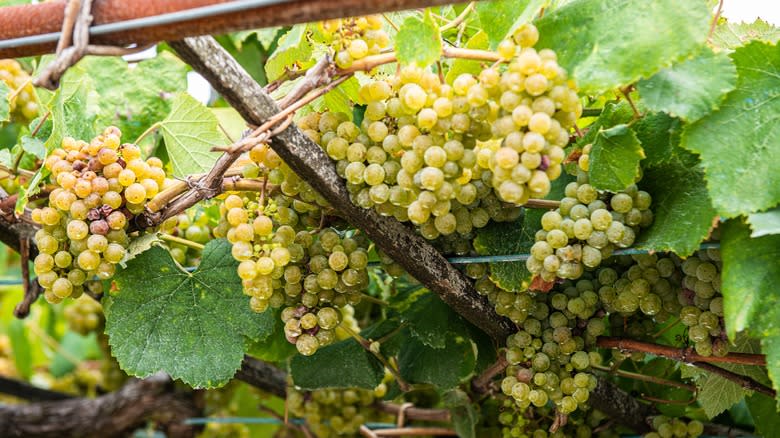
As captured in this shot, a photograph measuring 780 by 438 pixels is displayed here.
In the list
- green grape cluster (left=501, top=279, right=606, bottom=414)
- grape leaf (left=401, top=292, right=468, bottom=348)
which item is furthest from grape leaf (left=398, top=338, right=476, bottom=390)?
green grape cluster (left=501, top=279, right=606, bottom=414)

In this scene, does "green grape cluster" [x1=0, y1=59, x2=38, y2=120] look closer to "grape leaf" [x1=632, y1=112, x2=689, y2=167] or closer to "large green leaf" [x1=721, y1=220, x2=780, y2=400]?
"grape leaf" [x1=632, y1=112, x2=689, y2=167]

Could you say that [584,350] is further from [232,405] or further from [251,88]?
[232,405]

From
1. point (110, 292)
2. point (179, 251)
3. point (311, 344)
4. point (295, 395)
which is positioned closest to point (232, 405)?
point (295, 395)

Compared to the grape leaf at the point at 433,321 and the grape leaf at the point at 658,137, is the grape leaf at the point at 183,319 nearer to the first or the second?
the grape leaf at the point at 433,321

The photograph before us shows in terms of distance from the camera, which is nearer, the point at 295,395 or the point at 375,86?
the point at 375,86

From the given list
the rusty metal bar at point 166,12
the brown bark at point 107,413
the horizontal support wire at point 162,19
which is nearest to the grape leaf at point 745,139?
the rusty metal bar at point 166,12
